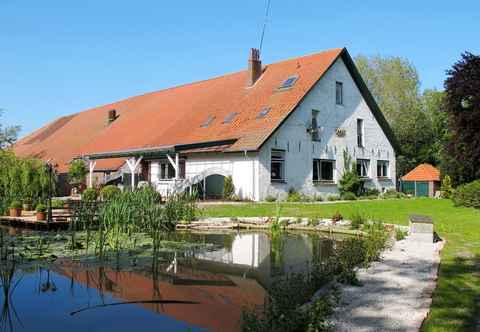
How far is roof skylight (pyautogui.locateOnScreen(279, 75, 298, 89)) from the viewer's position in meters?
24.8

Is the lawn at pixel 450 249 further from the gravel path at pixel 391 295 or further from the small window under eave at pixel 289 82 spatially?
the small window under eave at pixel 289 82

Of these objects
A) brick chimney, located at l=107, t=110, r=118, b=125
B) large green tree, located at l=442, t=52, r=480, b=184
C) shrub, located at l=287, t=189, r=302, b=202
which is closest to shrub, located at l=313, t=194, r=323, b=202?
shrub, located at l=287, t=189, r=302, b=202

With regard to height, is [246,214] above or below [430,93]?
below

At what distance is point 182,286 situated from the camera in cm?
743

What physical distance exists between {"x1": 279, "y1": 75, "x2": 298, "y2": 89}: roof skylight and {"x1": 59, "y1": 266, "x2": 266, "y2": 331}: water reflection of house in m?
17.5

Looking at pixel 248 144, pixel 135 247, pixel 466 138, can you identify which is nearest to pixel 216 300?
pixel 135 247

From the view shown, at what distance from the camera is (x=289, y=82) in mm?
25094

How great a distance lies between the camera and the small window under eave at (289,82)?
81.4 ft

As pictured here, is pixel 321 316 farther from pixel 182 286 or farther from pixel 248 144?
pixel 248 144

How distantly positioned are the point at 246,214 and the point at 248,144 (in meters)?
5.64

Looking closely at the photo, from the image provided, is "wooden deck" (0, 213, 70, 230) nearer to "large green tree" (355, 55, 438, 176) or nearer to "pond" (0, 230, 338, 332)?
"pond" (0, 230, 338, 332)

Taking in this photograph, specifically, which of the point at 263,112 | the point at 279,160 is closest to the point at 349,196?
the point at 279,160

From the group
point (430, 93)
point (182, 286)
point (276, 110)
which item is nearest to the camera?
point (182, 286)

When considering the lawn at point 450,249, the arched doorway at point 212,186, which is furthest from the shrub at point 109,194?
the arched doorway at point 212,186
